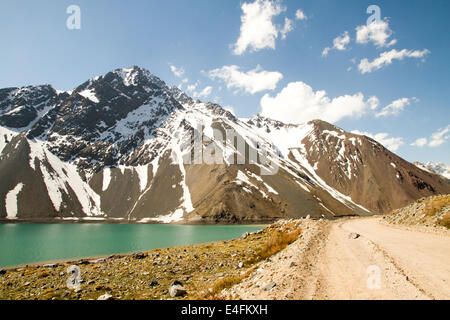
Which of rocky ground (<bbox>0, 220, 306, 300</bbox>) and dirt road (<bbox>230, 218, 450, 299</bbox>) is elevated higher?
dirt road (<bbox>230, 218, 450, 299</bbox>)

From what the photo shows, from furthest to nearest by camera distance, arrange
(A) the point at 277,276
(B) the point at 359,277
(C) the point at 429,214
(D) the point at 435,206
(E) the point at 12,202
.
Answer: (E) the point at 12,202
(D) the point at 435,206
(C) the point at 429,214
(A) the point at 277,276
(B) the point at 359,277

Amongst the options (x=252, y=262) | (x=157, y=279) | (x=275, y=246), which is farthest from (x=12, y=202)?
(x=252, y=262)

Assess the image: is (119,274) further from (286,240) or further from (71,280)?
(286,240)

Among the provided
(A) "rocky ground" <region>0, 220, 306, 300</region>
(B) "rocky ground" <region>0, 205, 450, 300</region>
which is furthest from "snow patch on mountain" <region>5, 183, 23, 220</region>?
(A) "rocky ground" <region>0, 220, 306, 300</region>

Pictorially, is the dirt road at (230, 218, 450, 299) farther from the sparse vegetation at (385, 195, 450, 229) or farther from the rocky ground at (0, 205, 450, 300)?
the sparse vegetation at (385, 195, 450, 229)

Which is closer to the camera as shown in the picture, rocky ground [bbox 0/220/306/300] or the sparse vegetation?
rocky ground [bbox 0/220/306/300]

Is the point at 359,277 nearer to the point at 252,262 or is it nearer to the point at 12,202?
the point at 252,262

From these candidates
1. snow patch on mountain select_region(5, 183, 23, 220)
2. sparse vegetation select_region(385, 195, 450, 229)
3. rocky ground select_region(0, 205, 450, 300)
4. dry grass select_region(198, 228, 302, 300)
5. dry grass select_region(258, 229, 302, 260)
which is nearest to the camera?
rocky ground select_region(0, 205, 450, 300)

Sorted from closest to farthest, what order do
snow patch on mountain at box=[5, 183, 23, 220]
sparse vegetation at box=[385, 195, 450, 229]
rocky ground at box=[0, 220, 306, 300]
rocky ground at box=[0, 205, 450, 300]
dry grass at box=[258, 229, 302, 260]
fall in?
rocky ground at box=[0, 205, 450, 300]
rocky ground at box=[0, 220, 306, 300]
dry grass at box=[258, 229, 302, 260]
sparse vegetation at box=[385, 195, 450, 229]
snow patch on mountain at box=[5, 183, 23, 220]

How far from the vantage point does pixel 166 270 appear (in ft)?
58.7

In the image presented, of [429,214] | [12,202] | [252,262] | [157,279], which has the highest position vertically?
[429,214]
